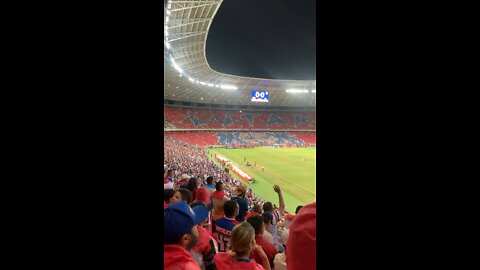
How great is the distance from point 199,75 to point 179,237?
1513 inches

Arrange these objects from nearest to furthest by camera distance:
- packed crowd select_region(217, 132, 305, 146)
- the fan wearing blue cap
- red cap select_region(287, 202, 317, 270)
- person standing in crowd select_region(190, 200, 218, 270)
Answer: red cap select_region(287, 202, 317, 270), the fan wearing blue cap, person standing in crowd select_region(190, 200, 218, 270), packed crowd select_region(217, 132, 305, 146)

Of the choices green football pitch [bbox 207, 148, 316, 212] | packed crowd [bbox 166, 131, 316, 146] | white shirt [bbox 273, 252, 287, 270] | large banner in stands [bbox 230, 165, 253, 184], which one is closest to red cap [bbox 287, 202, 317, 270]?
white shirt [bbox 273, 252, 287, 270]

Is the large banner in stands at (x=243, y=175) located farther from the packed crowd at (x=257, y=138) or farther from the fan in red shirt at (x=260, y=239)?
the packed crowd at (x=257, y=138)

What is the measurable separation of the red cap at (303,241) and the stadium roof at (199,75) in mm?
18138

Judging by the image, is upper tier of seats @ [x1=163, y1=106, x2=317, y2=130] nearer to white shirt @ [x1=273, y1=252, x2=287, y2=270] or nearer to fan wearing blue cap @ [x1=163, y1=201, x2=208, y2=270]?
white shirt @ [x1=273, y1=252, x2=287, y2=270]

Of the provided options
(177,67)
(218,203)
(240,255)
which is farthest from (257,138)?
(240,255)

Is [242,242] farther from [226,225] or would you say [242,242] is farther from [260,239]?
[226,225]

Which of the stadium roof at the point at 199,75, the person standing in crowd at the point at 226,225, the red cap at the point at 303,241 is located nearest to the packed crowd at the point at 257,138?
the stadium roof at the point at 199,75

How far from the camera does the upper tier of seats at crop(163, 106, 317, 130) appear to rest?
52.8 m

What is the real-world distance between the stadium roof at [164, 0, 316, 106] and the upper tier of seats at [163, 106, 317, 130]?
7.93 feet

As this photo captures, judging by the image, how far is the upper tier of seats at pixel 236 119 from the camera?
52781 millimetres

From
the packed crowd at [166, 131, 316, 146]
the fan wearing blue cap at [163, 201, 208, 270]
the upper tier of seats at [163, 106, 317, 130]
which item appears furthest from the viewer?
the upper tier of seats at [163, 106, 317, 130]

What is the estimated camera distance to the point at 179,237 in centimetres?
196
